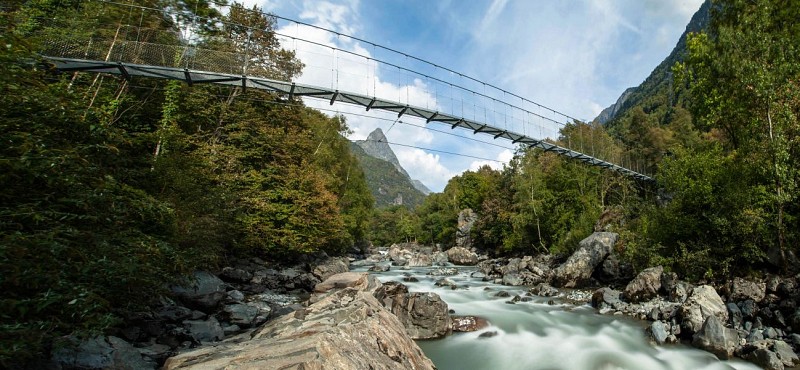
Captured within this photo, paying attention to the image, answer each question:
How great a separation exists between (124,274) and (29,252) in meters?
2.20

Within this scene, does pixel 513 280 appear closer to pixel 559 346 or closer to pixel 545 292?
pixel 545 292

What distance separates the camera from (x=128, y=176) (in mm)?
5953

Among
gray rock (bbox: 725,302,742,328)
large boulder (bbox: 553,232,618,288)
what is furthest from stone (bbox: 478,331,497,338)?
large boulder (bbox: 553,232,618,288)

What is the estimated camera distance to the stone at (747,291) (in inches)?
435

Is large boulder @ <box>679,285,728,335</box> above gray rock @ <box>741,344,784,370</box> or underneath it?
above

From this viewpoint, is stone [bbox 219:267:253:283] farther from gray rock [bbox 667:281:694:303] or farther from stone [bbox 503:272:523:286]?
gray rock [bbox 667:281:694:303]

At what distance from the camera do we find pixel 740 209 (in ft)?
42.1

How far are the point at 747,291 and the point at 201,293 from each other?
17.1 meters

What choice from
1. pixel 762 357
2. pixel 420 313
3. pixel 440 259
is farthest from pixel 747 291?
pixel 440 259

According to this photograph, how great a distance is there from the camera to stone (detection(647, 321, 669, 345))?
31.9 feet

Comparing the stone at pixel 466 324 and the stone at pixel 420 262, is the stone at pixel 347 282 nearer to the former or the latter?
the stone at pixel 466 324

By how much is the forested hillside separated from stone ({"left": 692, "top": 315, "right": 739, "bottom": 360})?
12062 millimetres

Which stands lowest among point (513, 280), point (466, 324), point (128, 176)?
point (466, 324)

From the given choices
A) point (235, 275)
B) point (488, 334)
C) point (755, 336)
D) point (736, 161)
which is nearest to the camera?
point (755, 336)
